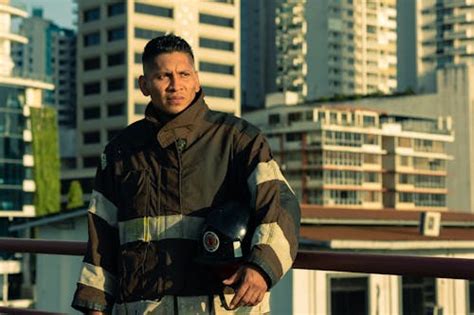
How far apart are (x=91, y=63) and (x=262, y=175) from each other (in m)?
101

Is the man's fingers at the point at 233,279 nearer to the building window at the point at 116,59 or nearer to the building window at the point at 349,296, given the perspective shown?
the building window at the point at 349,296

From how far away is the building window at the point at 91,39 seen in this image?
101375 millimetres

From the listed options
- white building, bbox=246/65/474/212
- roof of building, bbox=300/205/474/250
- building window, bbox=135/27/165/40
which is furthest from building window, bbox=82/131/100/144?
roof of building, bbox=300/205/474/250

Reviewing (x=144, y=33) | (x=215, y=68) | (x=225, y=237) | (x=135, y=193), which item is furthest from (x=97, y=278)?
(x=215, y=68)

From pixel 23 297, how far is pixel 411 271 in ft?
199

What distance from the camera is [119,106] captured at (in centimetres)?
9681

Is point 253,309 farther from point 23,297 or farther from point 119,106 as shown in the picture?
point 119,106

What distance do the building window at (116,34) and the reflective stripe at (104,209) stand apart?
97285 mm

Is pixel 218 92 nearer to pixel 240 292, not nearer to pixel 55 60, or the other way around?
pixel 55 60

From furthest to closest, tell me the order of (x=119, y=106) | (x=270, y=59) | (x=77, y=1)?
(x=270, y=59), (x=77, y=1), (x=119, y=106)

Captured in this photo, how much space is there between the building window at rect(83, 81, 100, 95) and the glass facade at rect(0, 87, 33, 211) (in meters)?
22.0

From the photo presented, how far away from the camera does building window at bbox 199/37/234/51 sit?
105 metres

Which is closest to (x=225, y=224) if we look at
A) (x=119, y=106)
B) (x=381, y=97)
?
(x=119, y=106)

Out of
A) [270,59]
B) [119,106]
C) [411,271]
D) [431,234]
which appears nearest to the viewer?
[411,271]
